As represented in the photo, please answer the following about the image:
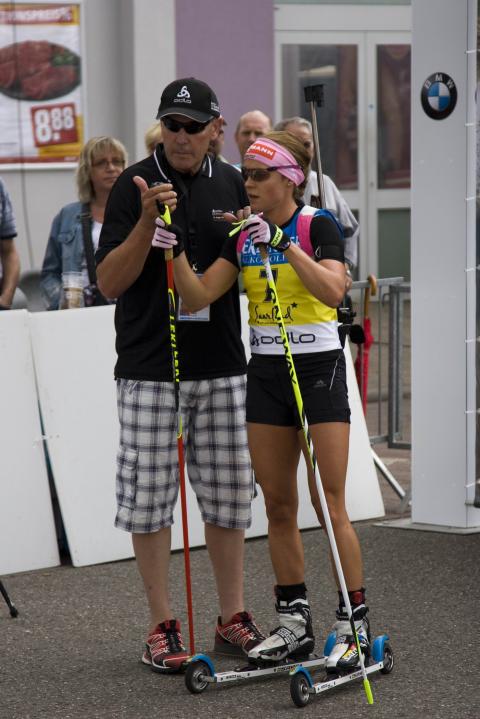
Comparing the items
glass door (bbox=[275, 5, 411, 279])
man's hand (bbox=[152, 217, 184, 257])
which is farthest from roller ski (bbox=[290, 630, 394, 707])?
glass door (bbox=[275, 5, 411, 279])

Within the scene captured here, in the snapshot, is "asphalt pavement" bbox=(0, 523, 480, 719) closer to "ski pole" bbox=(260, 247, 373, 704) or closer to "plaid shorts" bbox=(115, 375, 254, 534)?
"ski pole" bbox=(260, 247, 373, 704)

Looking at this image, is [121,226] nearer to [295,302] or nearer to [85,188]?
[295,302]

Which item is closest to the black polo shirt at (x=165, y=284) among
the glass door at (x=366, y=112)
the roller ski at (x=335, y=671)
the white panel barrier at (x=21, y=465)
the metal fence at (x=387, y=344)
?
the roller ski at (x=335, y=671)

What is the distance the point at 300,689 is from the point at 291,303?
1.35m

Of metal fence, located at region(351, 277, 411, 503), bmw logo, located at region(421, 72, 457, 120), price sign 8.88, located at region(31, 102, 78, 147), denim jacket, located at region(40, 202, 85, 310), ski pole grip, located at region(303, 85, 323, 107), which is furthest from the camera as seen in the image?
price sign 8.88, located at region(31, 102, 78, 147)

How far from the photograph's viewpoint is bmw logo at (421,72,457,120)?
7.23 metres

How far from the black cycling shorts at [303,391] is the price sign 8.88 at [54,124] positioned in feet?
31.5

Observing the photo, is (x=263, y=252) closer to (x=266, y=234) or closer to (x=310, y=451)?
(x=266, y=234)

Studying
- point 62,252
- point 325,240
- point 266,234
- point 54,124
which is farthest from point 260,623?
point 54,124

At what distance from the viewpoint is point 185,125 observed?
16.9 feet

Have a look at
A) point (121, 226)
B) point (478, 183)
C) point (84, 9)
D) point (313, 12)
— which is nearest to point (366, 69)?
point (313, 12)

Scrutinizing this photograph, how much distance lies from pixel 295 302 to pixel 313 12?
11.9 meters

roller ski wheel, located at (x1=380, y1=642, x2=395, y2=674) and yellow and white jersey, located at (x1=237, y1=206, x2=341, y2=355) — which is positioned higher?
yellow and white jersey, located at (x1=237, y1=206, x2=341, y2=355)

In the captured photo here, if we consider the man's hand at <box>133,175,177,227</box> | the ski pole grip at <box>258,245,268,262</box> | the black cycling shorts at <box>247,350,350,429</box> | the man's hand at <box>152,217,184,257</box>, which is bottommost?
the black cycling shorts at <box>247,350,350,429</box>
